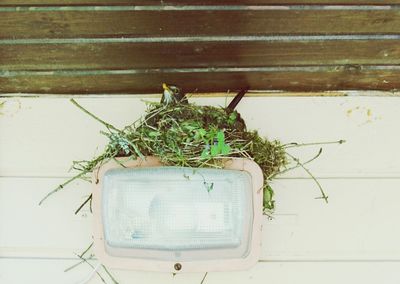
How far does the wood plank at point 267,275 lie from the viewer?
1.43 meters

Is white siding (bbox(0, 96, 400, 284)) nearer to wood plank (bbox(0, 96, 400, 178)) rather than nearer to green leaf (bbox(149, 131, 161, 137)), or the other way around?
wood plank (bbox(0, 96, 400, 178))

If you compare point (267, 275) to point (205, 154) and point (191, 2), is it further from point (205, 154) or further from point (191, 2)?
point (191, 2)

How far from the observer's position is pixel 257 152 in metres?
1.30

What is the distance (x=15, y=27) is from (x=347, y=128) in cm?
89

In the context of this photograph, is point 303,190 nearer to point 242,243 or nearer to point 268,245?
point 268,245

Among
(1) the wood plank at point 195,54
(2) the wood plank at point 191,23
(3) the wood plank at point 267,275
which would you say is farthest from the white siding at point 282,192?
(2) the wood plank at point 191,23

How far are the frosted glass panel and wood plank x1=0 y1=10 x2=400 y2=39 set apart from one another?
338 mm

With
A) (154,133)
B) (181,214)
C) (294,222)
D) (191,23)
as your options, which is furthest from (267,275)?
(191,23)

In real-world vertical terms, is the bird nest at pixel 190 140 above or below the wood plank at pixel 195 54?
below

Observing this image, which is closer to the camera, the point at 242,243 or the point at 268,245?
the point at 242,243

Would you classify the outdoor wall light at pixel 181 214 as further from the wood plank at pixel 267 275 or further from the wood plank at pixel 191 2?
the wood plank at pixel 191 2

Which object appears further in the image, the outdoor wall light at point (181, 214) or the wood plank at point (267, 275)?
the wood plank at point (267, 275)

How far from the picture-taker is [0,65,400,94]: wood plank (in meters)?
1.42

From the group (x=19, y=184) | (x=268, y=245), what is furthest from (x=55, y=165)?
(x=268, y=245)
